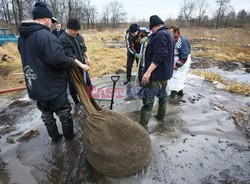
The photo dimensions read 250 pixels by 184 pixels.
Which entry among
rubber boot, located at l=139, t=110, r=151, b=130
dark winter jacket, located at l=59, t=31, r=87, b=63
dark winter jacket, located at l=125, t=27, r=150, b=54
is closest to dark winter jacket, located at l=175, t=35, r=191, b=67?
dark winter jacket, located at l=125, t=27, r=150, b=54

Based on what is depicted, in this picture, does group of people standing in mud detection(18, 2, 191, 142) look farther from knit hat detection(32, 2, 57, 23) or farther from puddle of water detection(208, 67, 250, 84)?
puddle of water detection(208, 67, 250, 84)

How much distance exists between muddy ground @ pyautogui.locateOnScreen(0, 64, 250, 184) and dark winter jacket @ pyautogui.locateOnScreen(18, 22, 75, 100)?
90 centimetres

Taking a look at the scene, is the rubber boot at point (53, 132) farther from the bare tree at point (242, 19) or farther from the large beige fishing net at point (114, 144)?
the bare tree at point (242, 19)

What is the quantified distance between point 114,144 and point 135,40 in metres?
3.65

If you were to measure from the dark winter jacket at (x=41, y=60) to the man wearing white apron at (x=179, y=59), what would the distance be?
8.42 ft

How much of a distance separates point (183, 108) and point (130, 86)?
1.82 meters

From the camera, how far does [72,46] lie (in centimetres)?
328

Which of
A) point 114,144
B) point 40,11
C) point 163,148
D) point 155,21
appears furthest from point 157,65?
point 40,11

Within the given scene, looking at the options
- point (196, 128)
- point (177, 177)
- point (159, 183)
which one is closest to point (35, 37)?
point (159, 183)

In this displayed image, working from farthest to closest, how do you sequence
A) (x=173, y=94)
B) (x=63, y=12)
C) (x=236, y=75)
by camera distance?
1. (x=63, y=12)
2. (x=236, y=75)
3. (x=173, y=94)

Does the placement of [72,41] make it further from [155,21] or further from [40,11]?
[155,21]

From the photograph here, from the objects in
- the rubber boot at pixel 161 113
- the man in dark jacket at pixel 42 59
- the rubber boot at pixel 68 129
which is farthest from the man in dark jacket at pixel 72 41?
the rubber boot at pixel 161 113

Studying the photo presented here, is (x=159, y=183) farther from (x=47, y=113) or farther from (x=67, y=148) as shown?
(x=47, y=113)

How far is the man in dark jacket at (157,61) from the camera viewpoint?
2.63m
